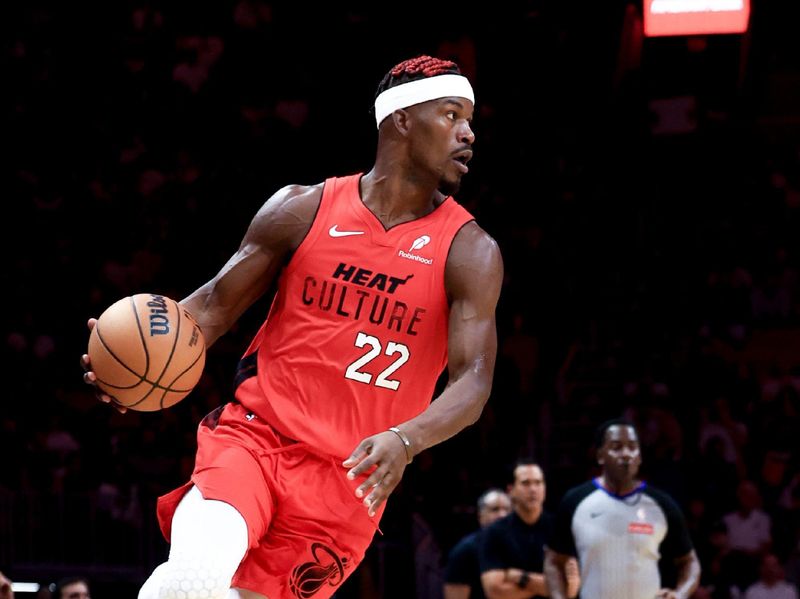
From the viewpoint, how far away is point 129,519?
10523 millimetres

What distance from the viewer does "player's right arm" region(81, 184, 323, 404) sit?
4746mm

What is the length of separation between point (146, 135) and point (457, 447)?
18.5 ft

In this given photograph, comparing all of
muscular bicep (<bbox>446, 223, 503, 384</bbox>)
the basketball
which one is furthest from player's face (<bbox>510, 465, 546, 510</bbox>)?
the basketball

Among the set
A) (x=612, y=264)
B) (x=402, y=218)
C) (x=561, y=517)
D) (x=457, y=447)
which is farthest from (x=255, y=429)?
(x=612, y=264)

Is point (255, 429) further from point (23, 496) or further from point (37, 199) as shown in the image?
point (37, 199)

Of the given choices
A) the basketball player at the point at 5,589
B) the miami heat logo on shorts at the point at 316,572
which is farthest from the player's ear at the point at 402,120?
the basketball player at the point at 5,589

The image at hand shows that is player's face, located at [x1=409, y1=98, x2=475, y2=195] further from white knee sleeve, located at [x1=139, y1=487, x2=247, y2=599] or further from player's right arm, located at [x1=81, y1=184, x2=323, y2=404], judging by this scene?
white knee sleeve, located at [x1=139, y1=487, x2=247, y2=599]

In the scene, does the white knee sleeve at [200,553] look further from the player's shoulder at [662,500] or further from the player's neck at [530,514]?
the player's neck at [530,514]

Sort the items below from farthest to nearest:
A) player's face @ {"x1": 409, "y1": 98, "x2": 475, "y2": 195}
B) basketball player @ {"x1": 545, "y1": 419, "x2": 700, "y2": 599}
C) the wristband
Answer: basketball player @ {"x1": 545, "y1": 419, "x2": 700, "y2": 599} < player's face @ {"x1": 409, "y1": 98, "x2": 475, "y2": 195} < the wristband

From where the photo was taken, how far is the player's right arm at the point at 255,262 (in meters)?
4.75

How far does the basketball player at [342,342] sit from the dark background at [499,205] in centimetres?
656

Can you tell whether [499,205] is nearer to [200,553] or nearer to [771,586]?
[771,586]

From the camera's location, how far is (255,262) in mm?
4746

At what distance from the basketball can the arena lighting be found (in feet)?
24.9
